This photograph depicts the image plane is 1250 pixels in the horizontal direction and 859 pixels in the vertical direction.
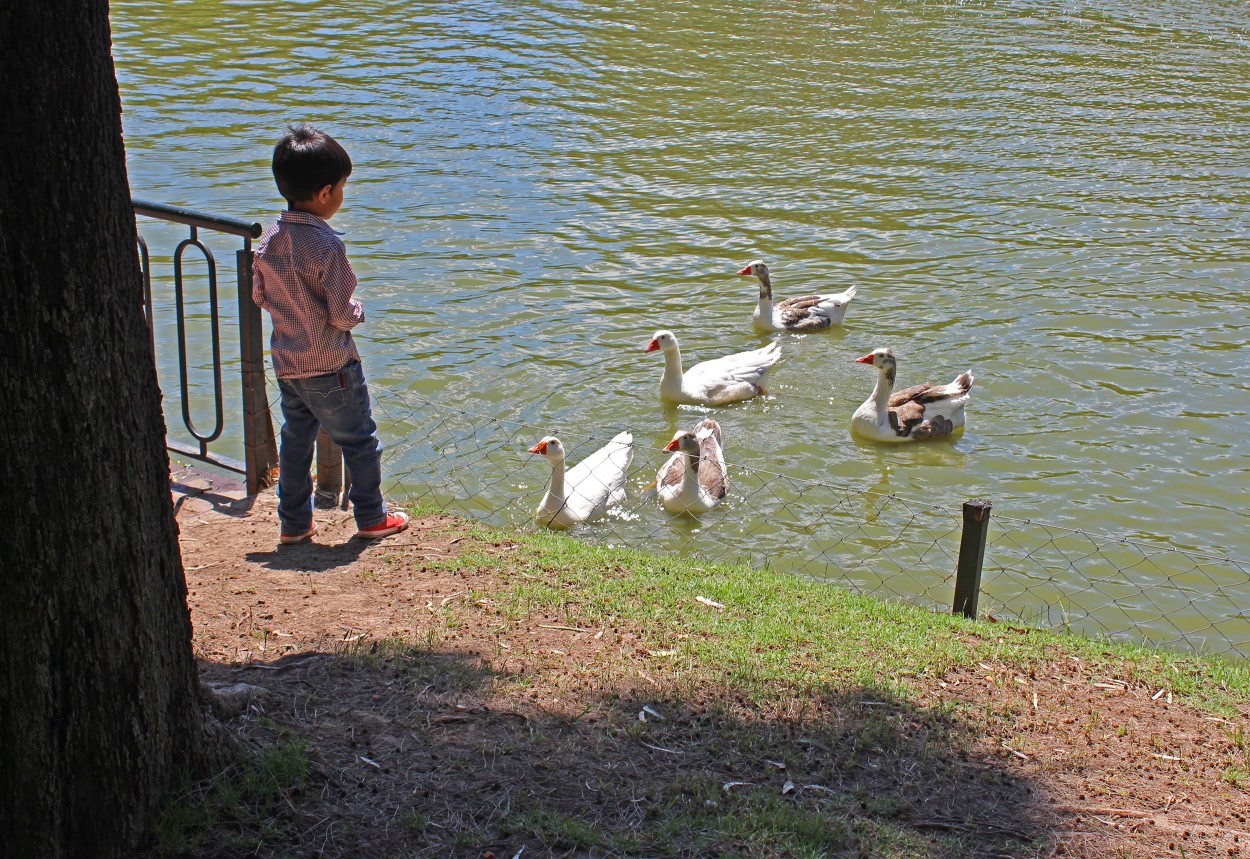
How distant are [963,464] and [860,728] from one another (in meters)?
5.72

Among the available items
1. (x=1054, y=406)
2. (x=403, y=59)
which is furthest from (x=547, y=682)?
(x=403, y=59)

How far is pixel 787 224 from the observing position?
15359 millimetres

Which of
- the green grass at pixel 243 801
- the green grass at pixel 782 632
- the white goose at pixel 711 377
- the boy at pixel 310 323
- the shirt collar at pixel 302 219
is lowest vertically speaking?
the white goose at pixel 711 377

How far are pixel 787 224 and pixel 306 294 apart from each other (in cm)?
1033

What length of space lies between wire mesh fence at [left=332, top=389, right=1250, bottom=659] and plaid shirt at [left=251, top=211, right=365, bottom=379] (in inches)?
88.1

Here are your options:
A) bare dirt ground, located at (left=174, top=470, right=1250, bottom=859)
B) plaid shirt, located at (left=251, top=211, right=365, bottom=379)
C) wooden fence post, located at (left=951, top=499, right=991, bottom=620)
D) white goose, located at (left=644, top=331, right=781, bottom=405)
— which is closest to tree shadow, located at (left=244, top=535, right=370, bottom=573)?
bare dirt ground, located at (left=174, top=470, right=1250, bottom=859)

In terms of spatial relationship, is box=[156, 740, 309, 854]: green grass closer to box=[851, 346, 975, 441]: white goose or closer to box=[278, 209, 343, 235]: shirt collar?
box=[278, 209, 343, 235]: shirt collar

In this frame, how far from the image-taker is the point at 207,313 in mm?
12141

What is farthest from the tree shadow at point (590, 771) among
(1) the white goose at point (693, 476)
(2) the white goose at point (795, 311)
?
(2) the white goose at point (795, 311)

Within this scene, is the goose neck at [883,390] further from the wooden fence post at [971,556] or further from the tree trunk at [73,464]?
the tree trunk at [73,464]

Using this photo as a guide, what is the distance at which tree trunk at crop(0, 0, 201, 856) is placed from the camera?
3020mm

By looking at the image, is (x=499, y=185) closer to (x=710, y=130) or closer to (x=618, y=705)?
(x=710, y=130)

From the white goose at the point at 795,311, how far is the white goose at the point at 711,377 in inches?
49.1

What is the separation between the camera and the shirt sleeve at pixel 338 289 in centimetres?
579
